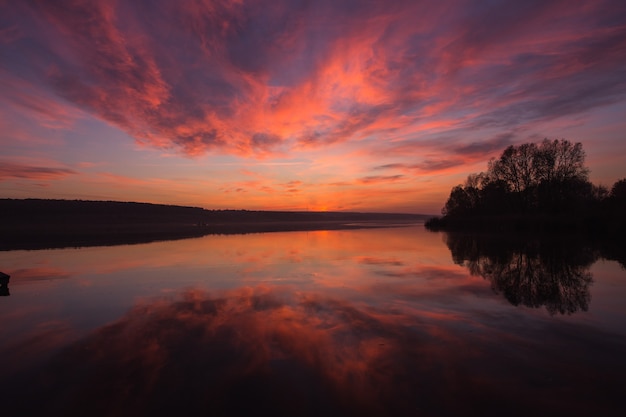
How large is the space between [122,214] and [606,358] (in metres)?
163

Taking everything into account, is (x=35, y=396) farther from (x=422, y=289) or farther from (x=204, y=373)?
(x=422, y=289)

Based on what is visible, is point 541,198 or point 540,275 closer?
point 540,275

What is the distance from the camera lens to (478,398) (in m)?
5.73

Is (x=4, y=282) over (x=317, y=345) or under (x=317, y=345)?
over

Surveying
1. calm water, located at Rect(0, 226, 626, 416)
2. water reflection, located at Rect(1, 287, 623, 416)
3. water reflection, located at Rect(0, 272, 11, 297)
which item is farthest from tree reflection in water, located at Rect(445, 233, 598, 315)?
water reflection, located at Rect(0, 272, 11, 297)

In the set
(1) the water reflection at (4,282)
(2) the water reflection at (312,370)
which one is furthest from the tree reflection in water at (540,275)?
(1) the water reflection at (4,282)

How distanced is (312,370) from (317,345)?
4.35 ft

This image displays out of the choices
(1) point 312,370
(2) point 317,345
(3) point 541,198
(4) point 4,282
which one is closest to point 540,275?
(2) point 317,345

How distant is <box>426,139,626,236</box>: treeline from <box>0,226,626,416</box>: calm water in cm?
3329

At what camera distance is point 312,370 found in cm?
687

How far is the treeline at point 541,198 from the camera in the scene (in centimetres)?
4301

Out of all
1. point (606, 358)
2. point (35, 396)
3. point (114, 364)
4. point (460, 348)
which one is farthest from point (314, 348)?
point (606, 358)

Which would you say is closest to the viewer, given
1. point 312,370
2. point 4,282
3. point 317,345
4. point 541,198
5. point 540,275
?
point 312,370

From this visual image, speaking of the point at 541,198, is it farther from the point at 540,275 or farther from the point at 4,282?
the point at 4,282
